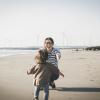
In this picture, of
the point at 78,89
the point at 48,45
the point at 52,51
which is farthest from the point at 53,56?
the point at 78,89

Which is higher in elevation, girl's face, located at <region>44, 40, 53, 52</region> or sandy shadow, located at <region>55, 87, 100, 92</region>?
girl's face, located at <region>44, 40, 53, 52</region>

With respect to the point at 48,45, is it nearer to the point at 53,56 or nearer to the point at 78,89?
the point at 53,56

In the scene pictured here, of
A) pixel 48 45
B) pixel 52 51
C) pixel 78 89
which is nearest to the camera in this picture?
pixel 48 45

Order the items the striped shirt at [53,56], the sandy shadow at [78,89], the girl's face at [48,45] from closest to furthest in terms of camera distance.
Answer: the girl's face at [48,45] → the striped shirt at [53,56] → the sandy shadow at [78,89]

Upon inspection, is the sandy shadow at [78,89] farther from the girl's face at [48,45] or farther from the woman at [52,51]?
the girl's face at [48,45]

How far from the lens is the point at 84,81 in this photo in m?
9.89

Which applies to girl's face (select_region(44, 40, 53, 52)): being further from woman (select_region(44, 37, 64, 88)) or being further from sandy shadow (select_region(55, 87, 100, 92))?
sandy shadow (select_region(55, 87, 100, 92))

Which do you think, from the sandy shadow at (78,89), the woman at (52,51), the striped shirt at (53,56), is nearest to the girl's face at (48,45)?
the woman at (52,51)

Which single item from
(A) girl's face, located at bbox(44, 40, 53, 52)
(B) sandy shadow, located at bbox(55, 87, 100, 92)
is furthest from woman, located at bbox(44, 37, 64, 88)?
(B) sandy shadow, located at bbox(55, 87, 100, 92)

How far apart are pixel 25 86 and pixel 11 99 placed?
179 cm

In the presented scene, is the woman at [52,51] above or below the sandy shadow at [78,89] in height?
above

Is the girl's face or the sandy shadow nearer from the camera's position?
the girl's face

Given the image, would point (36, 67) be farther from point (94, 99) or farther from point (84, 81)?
point (84, 81)

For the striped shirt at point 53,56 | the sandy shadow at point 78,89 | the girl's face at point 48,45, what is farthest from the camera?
the sandy shadow at point 78,89
